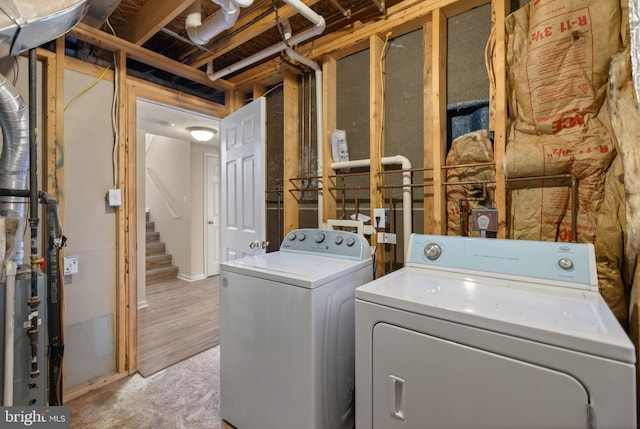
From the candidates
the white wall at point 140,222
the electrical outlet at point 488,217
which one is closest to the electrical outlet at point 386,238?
the electrical outlet at point 488,217

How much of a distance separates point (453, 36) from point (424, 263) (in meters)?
1.36

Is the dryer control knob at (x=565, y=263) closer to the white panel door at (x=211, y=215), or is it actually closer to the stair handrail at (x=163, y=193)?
the white panel door at (x=211, y=215)

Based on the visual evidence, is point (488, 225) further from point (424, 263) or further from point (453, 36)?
point (453, 36)

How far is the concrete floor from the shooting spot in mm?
1726

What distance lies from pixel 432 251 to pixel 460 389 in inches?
25.5

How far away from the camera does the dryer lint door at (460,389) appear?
831mm

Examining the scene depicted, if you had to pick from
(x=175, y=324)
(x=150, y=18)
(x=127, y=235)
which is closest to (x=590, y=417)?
(x=127, y=235)

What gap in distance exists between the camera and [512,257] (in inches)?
50.3

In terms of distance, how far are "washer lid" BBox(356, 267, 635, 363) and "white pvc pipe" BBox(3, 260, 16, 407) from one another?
1471mm

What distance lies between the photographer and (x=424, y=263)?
1.49 metres

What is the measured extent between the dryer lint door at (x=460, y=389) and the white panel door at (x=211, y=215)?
4298mm

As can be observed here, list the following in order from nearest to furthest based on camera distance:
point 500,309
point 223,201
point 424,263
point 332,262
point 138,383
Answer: point 500,309 < point 424,263 < point 332,262 < point 138,383 < point 223,201

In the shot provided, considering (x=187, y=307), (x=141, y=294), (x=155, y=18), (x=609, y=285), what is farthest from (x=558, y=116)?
(x=141, y=294)

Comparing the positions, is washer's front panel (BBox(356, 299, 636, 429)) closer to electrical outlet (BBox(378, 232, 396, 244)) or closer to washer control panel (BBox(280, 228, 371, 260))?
washer control panel (BBox(280, 228, 371, 260))
